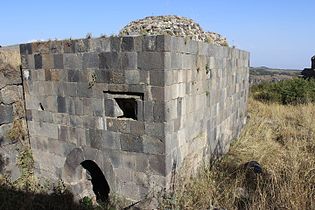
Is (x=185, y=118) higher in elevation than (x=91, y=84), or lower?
lower

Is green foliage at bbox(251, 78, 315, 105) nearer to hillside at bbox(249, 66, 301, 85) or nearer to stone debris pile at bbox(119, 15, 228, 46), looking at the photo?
hillside at bbox(249, 66, 301, 85)

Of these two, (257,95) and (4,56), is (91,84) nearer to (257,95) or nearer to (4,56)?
(4,56)

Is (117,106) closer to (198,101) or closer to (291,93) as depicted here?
(198,101)

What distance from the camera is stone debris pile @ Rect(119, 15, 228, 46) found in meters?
5.02

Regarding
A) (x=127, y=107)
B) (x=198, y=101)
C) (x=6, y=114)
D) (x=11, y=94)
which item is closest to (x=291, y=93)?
(x=198, y=101)

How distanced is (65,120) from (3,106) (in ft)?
3.89

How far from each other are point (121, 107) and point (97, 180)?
1.68m

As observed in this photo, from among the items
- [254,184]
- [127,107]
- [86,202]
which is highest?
[127,107]

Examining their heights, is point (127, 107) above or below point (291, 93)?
above

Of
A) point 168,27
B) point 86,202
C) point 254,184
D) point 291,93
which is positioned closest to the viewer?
point 254,184

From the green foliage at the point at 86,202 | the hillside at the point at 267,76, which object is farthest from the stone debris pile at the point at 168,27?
the hillside at the point at 267,76

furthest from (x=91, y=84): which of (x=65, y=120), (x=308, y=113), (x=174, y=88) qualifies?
(x=308, y=113)

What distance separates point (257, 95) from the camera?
1555 cm

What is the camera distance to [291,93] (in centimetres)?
1386
